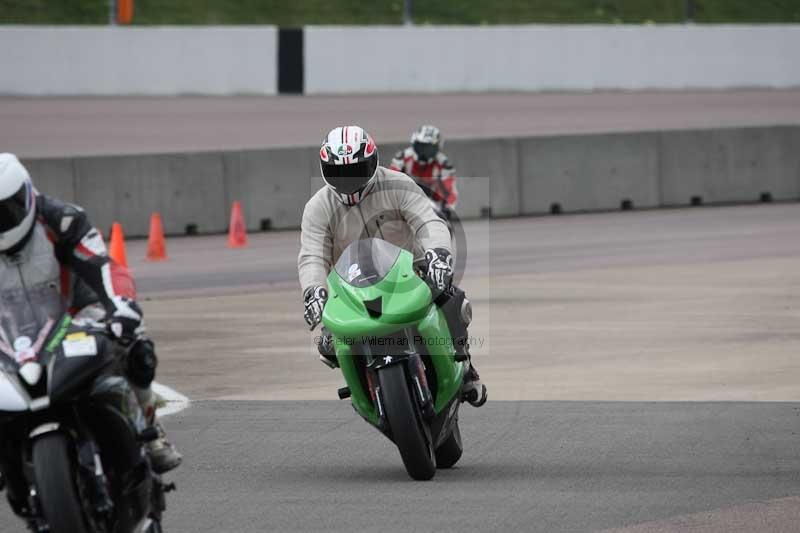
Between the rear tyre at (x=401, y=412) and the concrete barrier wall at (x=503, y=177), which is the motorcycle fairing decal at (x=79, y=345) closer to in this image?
the rear tyre at (x=401, y=412)

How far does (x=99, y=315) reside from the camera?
683 centimetres

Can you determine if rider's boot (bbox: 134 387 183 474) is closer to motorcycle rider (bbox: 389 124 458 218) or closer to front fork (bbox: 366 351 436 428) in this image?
front fork (bbox: 366 351 436 428)

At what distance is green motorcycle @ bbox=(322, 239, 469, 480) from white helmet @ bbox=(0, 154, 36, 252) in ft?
7.78

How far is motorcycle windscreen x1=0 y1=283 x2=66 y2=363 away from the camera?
6.50 metres

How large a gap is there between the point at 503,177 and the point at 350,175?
1786cm

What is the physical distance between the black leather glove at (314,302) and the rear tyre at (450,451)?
3.10 ft

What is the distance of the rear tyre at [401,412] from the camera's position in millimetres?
8570

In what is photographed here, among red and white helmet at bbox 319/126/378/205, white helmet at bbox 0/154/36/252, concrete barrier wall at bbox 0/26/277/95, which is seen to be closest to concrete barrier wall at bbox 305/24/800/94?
concrete barrier wall at bbox 0/26/277/95

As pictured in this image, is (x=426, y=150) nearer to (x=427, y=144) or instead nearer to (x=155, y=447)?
(x=427, y=144)

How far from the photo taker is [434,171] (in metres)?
19.2

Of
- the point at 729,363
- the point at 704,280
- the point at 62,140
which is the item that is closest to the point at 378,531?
the point at 729,363

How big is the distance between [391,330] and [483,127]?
2944cm

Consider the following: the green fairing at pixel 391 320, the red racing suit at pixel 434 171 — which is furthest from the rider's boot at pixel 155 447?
the red racing suit at pixel 434 171

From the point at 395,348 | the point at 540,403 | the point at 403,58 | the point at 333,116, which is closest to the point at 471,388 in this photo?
the point at 395,348
